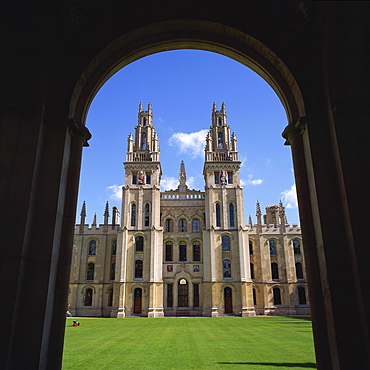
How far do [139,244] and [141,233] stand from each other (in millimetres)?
1531

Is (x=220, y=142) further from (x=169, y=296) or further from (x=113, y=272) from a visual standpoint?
(x=113, y=272)

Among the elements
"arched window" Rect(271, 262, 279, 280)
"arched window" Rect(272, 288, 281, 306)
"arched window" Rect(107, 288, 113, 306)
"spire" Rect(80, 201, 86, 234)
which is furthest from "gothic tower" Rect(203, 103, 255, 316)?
"spire" Rect(80, 201, 86, 234)

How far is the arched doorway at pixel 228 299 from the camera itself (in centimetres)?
4100

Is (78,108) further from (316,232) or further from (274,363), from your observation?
(274,363)

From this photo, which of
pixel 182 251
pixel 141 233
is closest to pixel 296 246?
pixel 182 251

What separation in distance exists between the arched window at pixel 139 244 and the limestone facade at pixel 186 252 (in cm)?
17

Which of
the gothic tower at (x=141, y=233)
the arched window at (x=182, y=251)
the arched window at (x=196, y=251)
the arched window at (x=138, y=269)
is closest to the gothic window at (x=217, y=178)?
the gothic tower at (x=141, y=233)

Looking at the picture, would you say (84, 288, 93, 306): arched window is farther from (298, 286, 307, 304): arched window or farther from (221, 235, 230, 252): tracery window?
(298, 286, 307, 304): arched window

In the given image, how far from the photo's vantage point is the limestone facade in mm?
41188

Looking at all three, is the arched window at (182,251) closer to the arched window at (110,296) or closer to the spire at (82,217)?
the arched window at (110,296)

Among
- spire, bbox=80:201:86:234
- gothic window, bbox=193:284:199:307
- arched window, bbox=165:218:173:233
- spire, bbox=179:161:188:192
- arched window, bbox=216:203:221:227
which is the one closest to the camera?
gothic window, bbox=193:284:199:307

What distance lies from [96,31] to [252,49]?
3.45 meters

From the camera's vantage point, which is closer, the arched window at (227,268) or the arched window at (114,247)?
the arched window at (227,268)

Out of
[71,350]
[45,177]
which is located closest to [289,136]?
[45,177]
